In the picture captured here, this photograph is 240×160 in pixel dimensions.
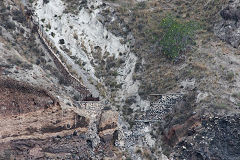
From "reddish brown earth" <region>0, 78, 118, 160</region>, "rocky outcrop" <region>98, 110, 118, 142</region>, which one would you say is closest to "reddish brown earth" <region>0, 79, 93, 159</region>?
"reddish brown earth" <region>0, 78, 118, 160</region>

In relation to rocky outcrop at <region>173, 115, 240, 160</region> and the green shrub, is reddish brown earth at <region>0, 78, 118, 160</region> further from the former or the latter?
the green shrub

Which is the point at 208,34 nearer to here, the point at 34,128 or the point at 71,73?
the point at 71,73

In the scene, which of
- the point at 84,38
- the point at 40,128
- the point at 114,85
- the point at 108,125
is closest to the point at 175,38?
the point at 114,85

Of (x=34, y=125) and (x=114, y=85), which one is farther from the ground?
(x=114, y=85)

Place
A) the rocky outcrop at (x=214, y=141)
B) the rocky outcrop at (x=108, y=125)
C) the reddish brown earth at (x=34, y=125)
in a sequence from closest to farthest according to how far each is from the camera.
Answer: the reddish brown earth at (x=34, y=125)
the rocky outcrop at (x=214, y=141)
the rocky outcrop at (x=108, y=125)

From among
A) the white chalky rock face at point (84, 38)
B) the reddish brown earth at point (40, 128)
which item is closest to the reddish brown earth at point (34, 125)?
the reddish brown earth at point (40, 128)

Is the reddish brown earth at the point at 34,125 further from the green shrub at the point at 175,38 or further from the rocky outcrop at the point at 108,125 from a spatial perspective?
the green shrub at the point at 175,38

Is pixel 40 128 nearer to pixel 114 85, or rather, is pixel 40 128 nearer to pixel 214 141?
pixel 114 85

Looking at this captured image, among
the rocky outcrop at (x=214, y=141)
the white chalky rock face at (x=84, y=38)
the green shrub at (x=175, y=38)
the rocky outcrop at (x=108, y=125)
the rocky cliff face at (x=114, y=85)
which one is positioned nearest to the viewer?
the rocky outcrop at (x=214, y=141)
